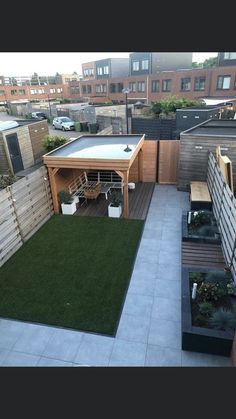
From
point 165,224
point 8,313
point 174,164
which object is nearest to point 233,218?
point 165,224

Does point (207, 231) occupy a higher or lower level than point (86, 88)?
lower

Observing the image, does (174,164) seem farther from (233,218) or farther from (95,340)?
(95,340)

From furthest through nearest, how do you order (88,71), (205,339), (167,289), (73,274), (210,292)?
(88,71) → (73,274) → (167,289) → (210,292) → (205,339)

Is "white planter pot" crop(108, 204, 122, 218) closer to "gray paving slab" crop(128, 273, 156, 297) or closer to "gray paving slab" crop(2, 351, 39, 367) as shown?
"gray paving slab" crop(128, 273, 156, 297)

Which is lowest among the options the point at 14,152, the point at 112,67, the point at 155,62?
the point at 14,152

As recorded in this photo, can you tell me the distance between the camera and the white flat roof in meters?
11.6

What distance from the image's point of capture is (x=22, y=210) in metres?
9.83

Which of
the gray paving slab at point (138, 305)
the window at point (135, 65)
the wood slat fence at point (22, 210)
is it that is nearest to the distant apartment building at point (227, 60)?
the window at point (135, 65)

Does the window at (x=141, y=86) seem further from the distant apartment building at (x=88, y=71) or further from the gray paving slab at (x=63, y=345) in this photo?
the gray paving slab at (x=63, y=345)

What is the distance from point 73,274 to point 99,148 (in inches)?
265

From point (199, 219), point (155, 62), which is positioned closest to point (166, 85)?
point (155, 62)

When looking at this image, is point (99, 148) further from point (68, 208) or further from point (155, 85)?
point (155, 85)

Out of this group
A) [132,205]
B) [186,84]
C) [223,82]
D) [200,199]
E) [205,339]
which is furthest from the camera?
[186,84]

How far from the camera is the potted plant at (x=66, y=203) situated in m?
11.9
